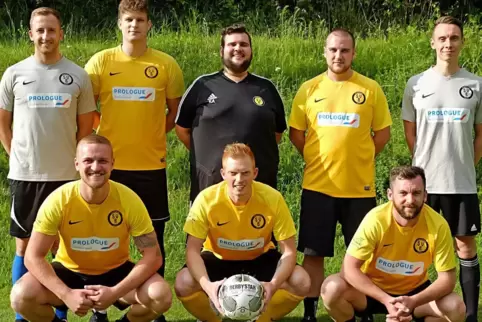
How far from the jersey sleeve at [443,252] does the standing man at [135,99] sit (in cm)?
186

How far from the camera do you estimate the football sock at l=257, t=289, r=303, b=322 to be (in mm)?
4926

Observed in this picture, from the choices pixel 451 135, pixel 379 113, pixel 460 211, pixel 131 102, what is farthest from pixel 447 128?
pixel 131 102

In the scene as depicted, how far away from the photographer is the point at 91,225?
4754mm

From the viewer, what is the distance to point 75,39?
33.3ft

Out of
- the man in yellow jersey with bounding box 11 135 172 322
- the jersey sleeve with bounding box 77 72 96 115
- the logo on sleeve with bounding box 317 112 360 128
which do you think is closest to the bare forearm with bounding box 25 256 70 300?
the man in yellow jersey with bounding box 11 135 172 322

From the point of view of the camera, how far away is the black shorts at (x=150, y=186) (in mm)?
5355

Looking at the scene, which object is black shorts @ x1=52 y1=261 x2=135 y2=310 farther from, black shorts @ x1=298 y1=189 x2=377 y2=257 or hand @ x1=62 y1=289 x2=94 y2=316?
black shorts @ x1=298 y1=189 x2=377 y2=257

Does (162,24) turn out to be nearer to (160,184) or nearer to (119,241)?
(160,184)

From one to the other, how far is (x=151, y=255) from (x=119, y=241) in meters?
0.21

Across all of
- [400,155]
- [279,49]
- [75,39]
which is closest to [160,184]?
[400,155]

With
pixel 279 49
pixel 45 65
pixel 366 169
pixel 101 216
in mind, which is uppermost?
pixel 279 49

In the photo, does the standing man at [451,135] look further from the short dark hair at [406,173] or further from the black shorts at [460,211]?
the short dark hair at [406,173]

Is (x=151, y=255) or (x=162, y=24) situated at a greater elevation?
(x=162, y=24)

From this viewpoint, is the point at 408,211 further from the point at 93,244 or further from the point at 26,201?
the point at 26,201
